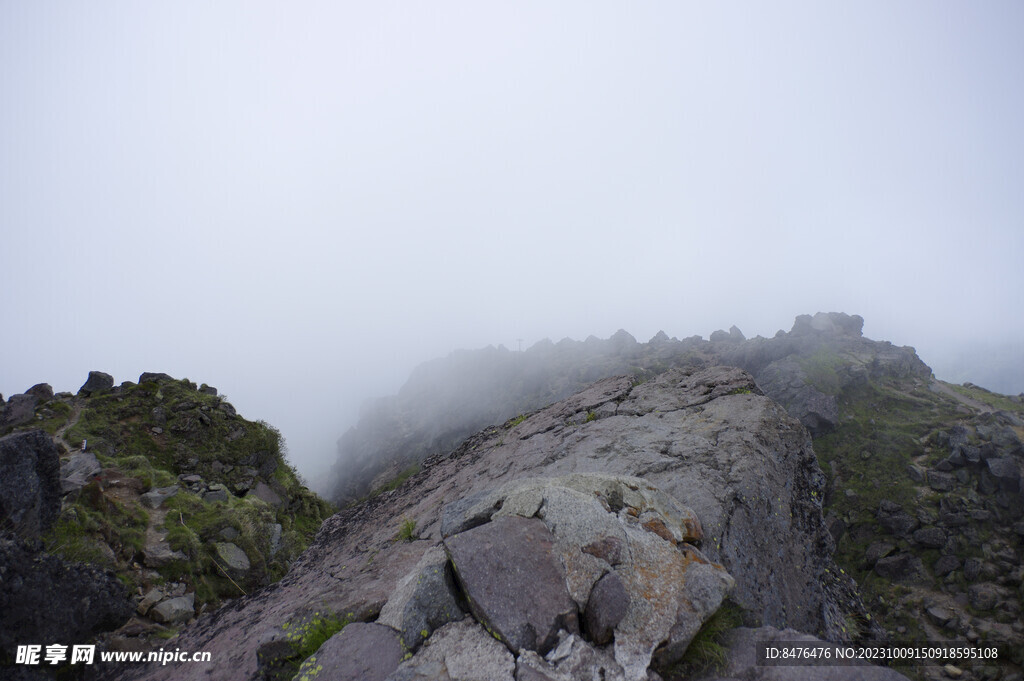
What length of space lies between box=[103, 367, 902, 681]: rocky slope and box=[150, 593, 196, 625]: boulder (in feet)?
14.1

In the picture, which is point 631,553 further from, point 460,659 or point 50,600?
point 50,600

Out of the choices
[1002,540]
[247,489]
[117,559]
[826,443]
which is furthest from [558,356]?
[117,559]

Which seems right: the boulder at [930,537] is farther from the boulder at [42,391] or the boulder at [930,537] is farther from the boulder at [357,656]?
the boulder at [42,391]

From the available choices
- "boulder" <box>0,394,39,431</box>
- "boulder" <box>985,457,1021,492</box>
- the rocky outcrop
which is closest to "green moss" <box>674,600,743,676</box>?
the rocky outcrop

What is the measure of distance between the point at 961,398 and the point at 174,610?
8890 cm

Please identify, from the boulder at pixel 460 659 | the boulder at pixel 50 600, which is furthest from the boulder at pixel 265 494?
the boulder at pixel 460 659

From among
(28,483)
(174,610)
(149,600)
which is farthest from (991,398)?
(28,483)

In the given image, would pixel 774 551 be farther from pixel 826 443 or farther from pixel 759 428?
pixel 826 443

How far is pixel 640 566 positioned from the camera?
4848 millimetres

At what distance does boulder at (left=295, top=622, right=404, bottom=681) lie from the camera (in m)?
4.29

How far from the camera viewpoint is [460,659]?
4.07 metres

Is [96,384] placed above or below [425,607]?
above

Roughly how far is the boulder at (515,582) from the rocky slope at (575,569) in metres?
0.02

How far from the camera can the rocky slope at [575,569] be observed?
4211mm
